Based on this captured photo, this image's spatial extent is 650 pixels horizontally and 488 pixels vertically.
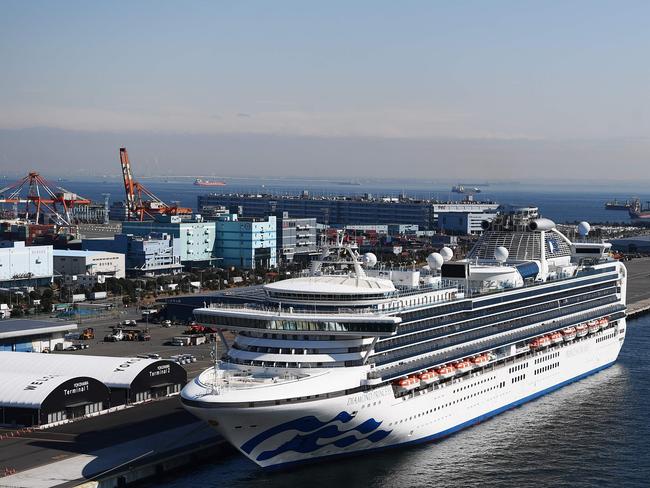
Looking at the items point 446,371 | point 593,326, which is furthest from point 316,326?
point 593,326

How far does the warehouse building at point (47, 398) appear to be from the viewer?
32.7 meters

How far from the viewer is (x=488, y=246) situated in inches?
1806

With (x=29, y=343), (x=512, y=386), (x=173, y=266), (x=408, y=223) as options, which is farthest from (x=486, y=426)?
(x=408, y=223)

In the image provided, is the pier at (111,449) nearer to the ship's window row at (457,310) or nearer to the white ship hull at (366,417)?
the white ship hull at (366,417)

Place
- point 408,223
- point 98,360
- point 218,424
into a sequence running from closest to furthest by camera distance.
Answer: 1. point 218,424
2. point 98,360
3. point 408,223

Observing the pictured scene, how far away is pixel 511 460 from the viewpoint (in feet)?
101

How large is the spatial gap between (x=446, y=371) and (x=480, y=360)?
244cm

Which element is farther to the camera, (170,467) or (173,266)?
(173,266)

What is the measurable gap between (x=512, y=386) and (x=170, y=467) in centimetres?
1351

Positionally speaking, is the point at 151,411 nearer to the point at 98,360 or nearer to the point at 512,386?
the point at 98,360

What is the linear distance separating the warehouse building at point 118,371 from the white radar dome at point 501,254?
13.7m

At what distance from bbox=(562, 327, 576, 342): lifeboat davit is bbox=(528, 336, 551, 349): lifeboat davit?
1.67 meters

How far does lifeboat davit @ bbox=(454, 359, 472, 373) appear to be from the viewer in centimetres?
3366

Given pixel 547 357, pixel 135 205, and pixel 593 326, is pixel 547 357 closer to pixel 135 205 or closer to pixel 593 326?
pixel 593 326
